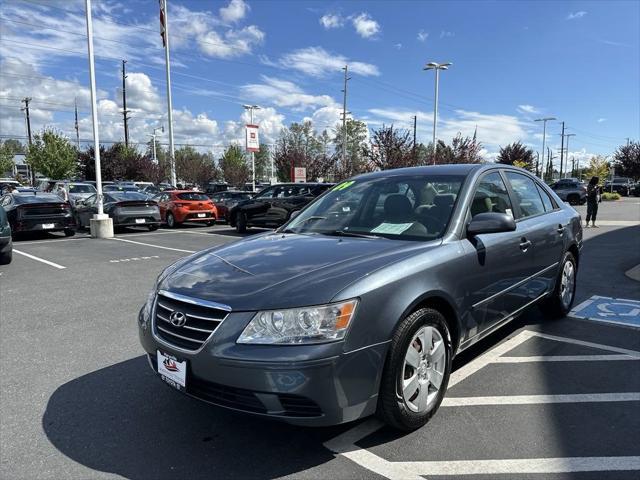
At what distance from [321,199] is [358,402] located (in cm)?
235

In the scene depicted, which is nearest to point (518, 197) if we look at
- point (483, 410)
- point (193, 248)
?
point (483, 410)

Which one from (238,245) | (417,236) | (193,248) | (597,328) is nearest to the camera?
(417,236)

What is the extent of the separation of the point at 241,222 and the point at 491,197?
43.3ft

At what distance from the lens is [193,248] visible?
40.6ft

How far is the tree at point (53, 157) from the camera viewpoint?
47.5 m

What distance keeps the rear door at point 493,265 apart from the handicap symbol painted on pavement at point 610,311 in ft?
5.90

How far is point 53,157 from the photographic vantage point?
156ft

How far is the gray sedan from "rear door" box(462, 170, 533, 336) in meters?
0.01

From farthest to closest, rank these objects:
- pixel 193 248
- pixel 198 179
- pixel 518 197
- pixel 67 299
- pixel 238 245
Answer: pixel 198 179
pixel 193 248
pixel 67 299
pixel 518 197
pixel 238 245

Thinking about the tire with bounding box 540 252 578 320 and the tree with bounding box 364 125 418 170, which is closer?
the tire with bounding box 540 252 578 320

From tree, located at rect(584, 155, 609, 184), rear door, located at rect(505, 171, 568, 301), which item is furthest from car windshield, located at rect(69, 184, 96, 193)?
tree, located at rect(584, 155, 609, 184)

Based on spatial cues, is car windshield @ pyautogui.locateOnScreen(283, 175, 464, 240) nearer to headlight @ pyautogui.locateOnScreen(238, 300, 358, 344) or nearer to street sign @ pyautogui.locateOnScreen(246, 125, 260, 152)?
headlight @ pyautogui.locateOnScreen(238, 300, 358, 344)

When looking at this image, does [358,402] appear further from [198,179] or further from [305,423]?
[198,179]

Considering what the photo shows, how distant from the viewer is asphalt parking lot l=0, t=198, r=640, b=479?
269 cm
